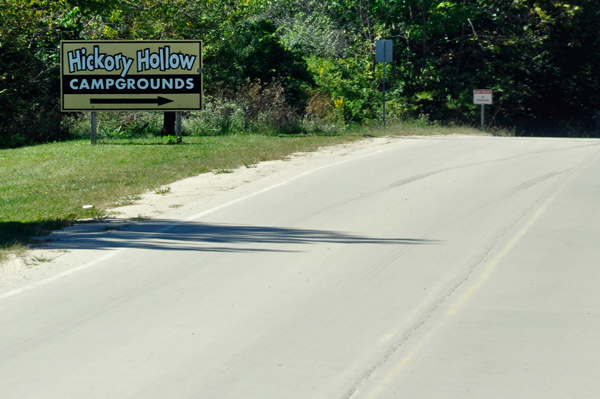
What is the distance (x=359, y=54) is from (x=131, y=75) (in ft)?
50.4

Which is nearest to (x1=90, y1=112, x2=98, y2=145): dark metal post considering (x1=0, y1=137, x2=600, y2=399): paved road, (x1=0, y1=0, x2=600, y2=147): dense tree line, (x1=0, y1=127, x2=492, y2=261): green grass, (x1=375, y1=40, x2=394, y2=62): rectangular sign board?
(x1=0, y1=127, x2=492, y2=261): green grass

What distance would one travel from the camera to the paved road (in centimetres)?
525

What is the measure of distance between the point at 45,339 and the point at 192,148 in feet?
45.0

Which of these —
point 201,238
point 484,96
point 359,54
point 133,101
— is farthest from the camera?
point 359,54

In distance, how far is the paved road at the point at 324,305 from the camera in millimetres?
5246

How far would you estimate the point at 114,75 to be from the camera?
21250mm

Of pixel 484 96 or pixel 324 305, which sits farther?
pixel 484 96

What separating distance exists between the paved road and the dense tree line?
1499 cm

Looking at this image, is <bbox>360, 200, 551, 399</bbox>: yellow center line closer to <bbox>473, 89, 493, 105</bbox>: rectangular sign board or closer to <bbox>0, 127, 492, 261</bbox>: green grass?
<bbox>0, 127, 492, 261</bbox>: green grass

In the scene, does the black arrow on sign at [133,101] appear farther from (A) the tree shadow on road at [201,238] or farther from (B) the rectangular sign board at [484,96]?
(B) the rectangular sign board at [484,96]

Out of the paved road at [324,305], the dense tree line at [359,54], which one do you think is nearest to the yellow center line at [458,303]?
the paved road at [324,305]

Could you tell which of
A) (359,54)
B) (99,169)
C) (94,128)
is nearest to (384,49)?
(359,54)

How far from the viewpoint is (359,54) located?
34469 mm

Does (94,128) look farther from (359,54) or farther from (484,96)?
(359,54)
